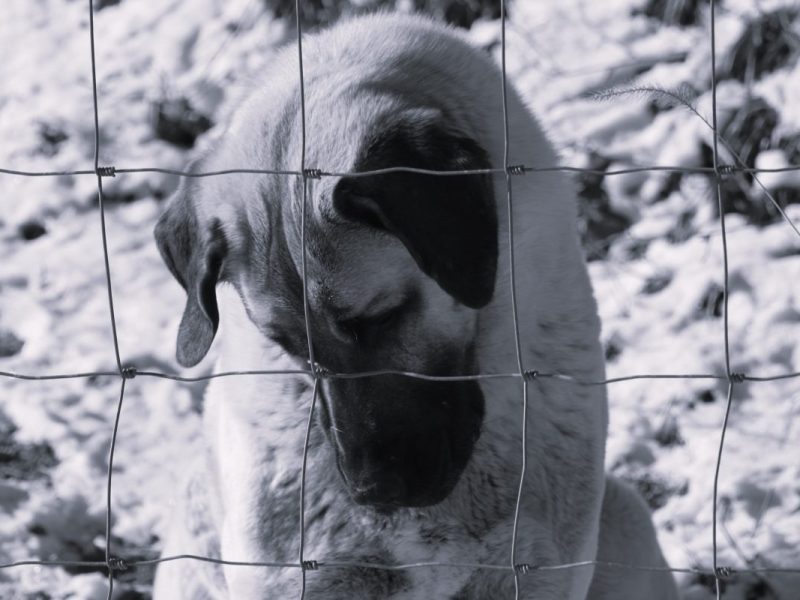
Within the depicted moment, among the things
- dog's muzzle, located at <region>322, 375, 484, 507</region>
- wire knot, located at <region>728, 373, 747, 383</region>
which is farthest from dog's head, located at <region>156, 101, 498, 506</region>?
wire knot, located at <region>728, 373, 747, 383</region>

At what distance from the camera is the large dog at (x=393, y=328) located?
2.66 m

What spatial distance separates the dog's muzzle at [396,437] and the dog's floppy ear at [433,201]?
0.31 m

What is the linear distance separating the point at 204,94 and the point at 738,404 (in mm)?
3340

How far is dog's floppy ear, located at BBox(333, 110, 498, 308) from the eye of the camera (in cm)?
251

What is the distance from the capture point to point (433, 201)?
99.2 inches

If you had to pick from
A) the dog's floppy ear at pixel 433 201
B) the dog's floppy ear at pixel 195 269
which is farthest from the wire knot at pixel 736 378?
the dog's floppy ear at pixel 195 269

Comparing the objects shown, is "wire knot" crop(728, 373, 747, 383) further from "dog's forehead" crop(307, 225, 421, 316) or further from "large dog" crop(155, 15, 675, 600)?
"dog's forehead" crop(307, 225, 421, 316)

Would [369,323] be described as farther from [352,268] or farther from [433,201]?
[433,201]

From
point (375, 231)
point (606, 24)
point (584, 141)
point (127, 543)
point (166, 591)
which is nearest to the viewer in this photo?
point (375, 231)

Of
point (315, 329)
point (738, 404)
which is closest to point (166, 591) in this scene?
point (315, 329)

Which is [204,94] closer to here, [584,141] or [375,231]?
[584,141]

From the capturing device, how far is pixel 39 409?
4.60 m

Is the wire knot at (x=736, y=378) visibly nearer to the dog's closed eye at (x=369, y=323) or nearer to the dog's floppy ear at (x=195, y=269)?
the dog's closed eye at (x=369, y=323)

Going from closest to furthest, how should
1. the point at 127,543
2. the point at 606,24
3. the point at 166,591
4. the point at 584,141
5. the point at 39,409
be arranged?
1. the point at 166,591
2. the point at 127,543
3. the point at 39,409
4. the point at 584,141
5. the point at 606,24
